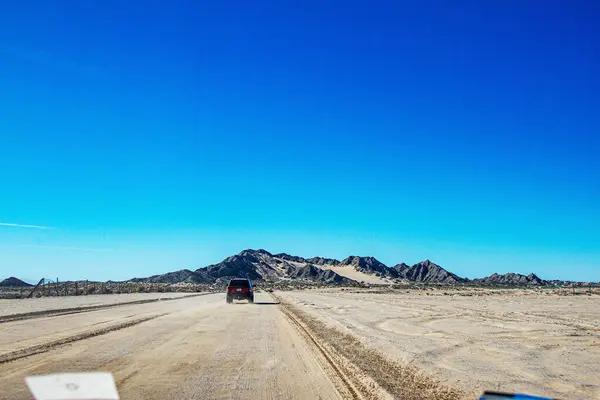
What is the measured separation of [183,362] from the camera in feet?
36.8

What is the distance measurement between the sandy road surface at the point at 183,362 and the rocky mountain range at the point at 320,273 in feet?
389

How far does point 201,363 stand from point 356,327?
936cm

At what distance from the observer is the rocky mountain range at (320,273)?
467 ft

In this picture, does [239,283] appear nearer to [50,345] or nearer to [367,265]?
[50,345]

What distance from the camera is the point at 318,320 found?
23.2m

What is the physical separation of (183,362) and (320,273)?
474 feet

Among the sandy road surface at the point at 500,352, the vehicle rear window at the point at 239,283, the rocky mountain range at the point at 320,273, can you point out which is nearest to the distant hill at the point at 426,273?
the rocky mountain range at the point at 320,273

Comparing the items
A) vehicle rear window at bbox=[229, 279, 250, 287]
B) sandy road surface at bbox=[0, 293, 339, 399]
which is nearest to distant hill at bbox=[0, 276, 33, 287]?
vehicle rear window at bbox=[229, 279, 250, 287]

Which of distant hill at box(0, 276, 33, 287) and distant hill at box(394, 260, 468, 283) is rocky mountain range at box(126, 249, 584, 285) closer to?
distant hill at box(394, 260, 468, 283)

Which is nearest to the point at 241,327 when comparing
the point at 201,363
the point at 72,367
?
the point at 201,363

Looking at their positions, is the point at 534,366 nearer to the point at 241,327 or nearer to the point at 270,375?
the point at 270,375

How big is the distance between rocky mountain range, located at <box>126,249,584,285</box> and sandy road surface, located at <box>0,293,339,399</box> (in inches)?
4665

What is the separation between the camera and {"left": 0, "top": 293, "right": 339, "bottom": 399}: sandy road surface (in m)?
8.45

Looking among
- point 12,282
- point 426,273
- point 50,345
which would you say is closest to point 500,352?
point 50,345
